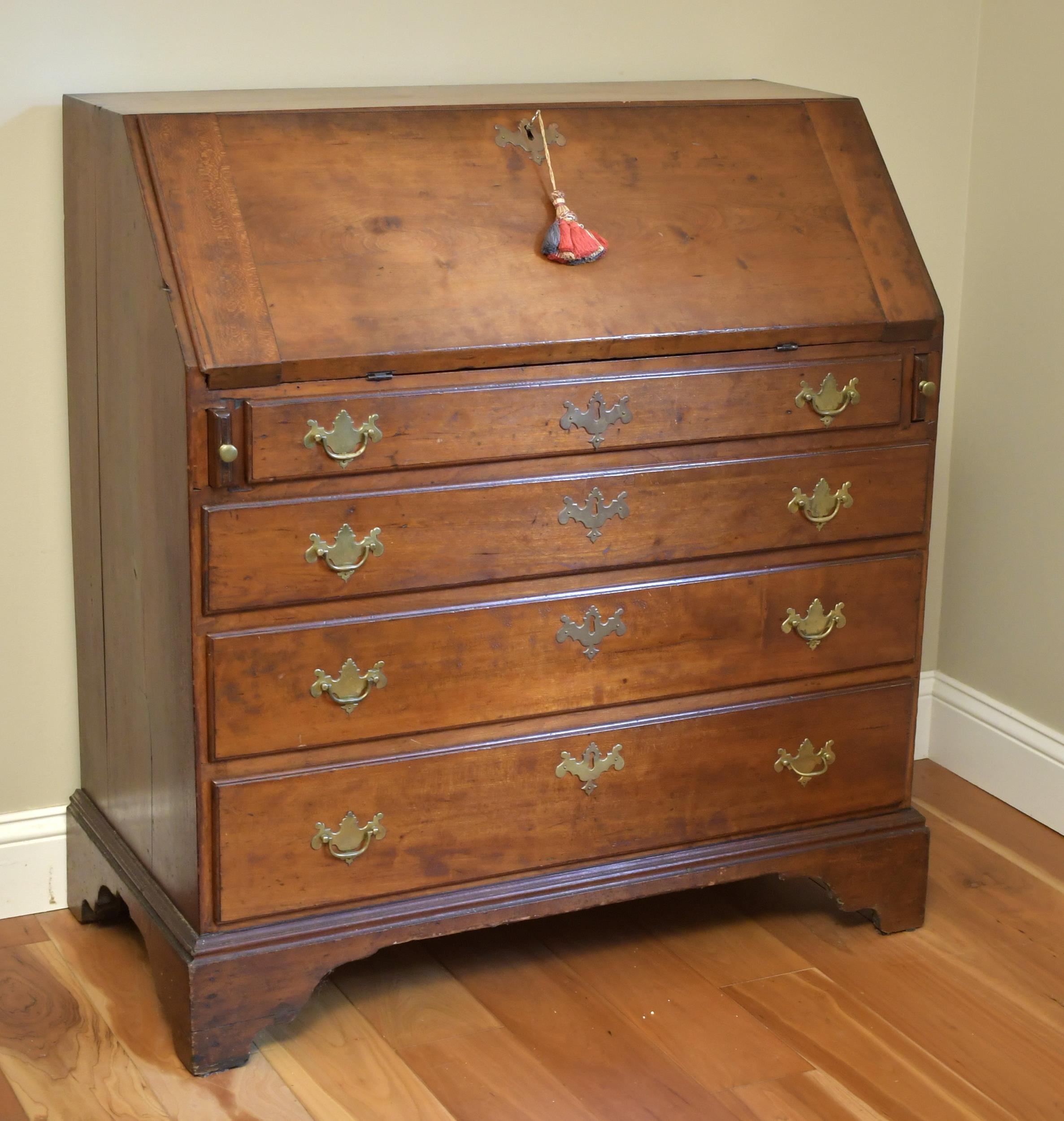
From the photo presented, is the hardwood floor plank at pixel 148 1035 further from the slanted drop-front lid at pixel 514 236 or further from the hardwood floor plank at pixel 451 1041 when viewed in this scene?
the slanted drop-front lid at pixel 514 236

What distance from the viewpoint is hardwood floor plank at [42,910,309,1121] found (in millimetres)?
1989

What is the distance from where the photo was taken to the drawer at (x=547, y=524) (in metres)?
1.91

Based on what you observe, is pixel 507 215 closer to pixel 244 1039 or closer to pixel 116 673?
pixel 116 673

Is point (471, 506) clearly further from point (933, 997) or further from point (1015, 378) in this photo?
point (1015, 378)

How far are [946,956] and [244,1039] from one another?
1.06 m

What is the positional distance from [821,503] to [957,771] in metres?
1.04

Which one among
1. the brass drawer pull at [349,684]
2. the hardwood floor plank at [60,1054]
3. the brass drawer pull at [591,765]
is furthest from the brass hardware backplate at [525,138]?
the hardwood floor plank at [60,1054]

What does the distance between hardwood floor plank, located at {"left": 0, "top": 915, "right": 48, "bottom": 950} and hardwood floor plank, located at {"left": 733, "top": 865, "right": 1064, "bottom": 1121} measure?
111 cm

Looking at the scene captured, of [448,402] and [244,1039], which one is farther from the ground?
[448,402]

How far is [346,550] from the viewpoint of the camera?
1.94 m

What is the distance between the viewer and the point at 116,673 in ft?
7.36

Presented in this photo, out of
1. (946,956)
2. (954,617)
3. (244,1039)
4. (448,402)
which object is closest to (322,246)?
(448,402)

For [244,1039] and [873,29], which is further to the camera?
[873,29]

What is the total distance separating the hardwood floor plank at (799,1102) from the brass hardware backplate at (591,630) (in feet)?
1.99
